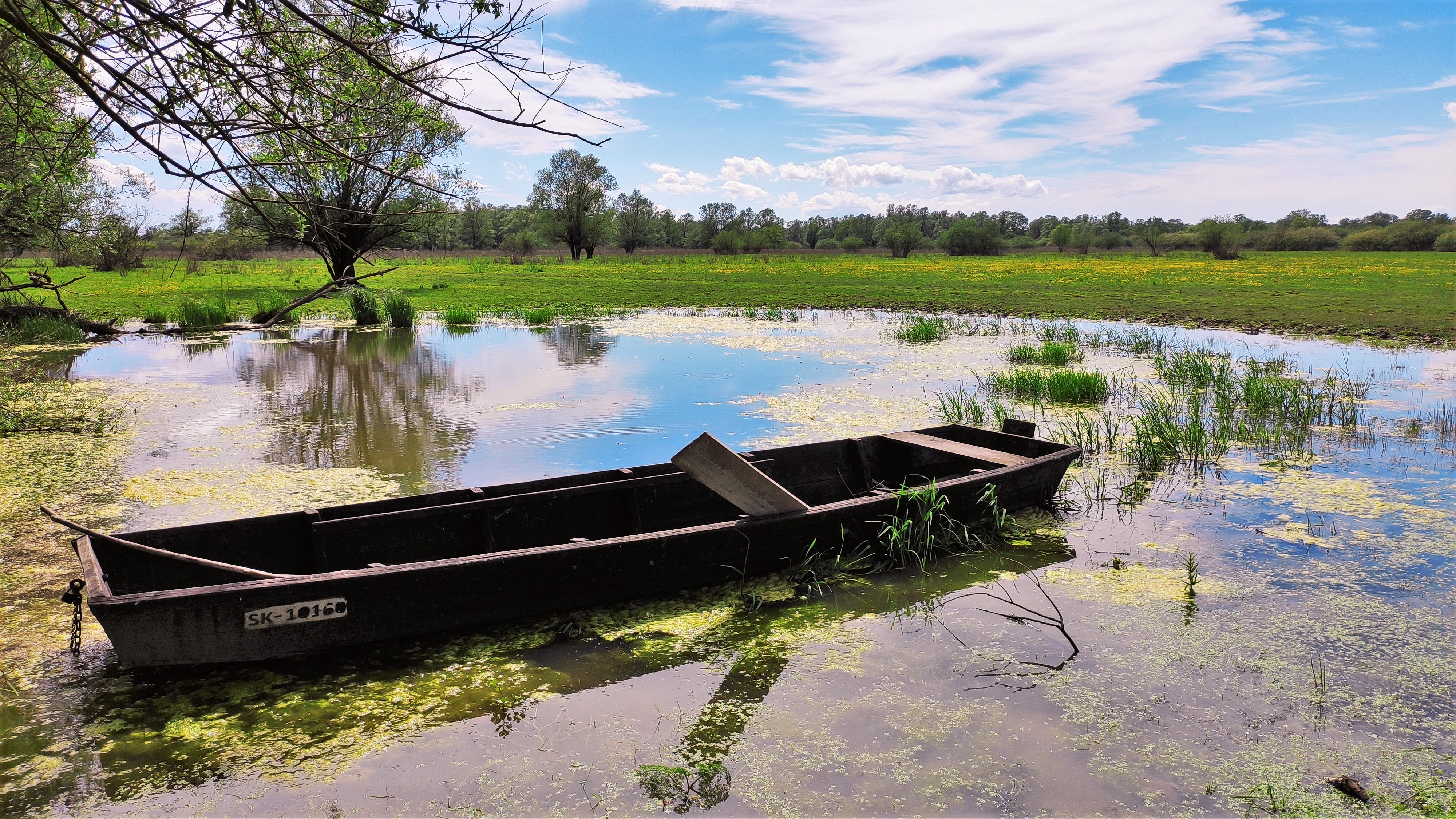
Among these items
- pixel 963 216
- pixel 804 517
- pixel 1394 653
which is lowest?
pixel 1394 653

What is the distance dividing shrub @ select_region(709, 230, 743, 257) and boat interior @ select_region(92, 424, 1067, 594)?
56682mm

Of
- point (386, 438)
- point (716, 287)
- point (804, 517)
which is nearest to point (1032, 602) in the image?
point (804, 517)

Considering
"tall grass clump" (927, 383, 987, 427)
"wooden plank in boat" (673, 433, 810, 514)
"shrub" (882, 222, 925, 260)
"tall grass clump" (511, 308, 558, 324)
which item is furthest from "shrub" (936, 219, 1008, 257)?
"wooden plank in boat" (673, 433, 810, 514)

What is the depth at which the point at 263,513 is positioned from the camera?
5.91 m

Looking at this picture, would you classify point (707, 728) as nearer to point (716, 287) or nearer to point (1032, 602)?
point (1032, 602)

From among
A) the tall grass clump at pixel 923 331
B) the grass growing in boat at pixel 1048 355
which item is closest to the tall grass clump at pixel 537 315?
the tall grass clump at pixel 923 331

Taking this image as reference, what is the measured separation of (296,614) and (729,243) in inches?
2396

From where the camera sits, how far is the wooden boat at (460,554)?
3561 millimetres

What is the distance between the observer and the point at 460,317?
60.5ft

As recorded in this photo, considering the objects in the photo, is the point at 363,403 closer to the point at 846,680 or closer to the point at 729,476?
the point at 729,476

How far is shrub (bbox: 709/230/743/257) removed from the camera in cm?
6306

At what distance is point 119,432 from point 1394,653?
32.5 feet

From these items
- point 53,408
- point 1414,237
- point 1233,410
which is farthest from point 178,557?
point 1414,237

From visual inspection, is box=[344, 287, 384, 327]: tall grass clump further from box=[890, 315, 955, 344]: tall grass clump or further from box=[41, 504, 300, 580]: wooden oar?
box=[41, 504, 300, 580]: wooden oar
